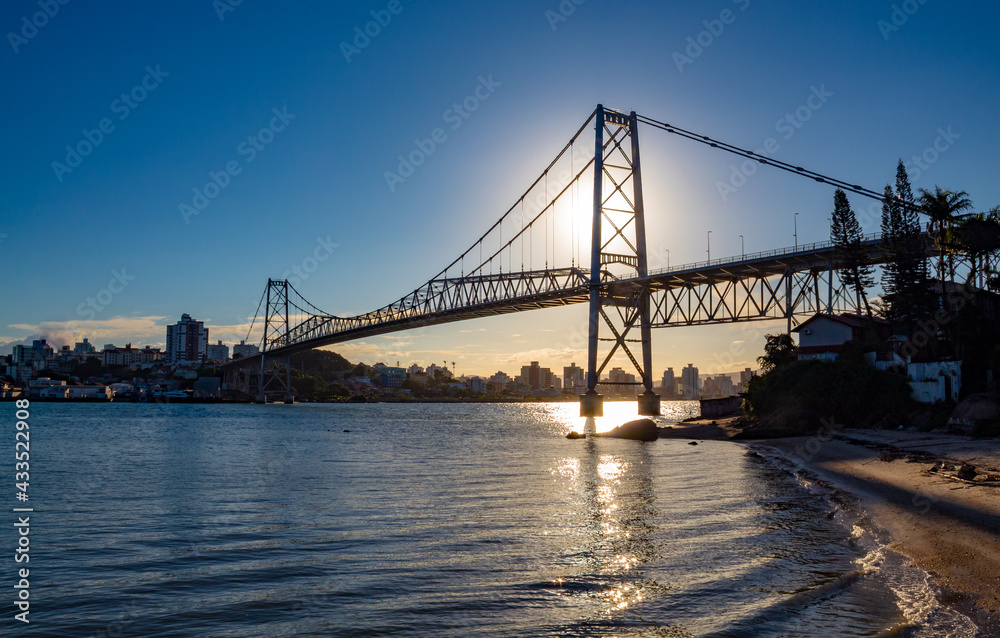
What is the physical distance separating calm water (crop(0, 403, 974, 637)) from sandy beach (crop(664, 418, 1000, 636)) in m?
0.48

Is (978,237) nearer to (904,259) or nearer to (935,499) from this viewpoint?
(904,259)

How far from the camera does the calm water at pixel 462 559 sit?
7871mm

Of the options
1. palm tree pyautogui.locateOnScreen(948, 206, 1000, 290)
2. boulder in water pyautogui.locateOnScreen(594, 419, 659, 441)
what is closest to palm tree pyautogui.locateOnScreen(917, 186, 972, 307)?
palm tree pyautogui.locateOnScreen(948, 206, 1000, 290)

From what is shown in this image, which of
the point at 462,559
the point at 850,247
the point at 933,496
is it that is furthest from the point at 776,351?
the point at 462,559

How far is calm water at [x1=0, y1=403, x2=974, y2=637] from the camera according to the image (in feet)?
25.8

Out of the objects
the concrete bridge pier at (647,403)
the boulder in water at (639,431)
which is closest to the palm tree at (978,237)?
the boulder in water at (639,431)

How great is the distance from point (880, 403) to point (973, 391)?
4388 mm

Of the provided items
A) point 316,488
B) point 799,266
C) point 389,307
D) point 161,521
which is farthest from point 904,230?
point 389,307

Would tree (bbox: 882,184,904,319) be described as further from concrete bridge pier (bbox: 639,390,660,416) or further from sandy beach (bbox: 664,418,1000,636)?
concrete bridge pier (bbox: 639,390,660,416)

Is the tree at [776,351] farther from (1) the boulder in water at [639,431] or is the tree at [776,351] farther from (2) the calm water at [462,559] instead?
(2) the calm water at [462,559]

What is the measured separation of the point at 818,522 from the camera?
13.6 metres

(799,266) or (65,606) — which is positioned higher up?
(799,266)

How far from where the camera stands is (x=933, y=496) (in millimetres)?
14602

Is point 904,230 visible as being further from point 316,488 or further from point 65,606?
point 65,606
